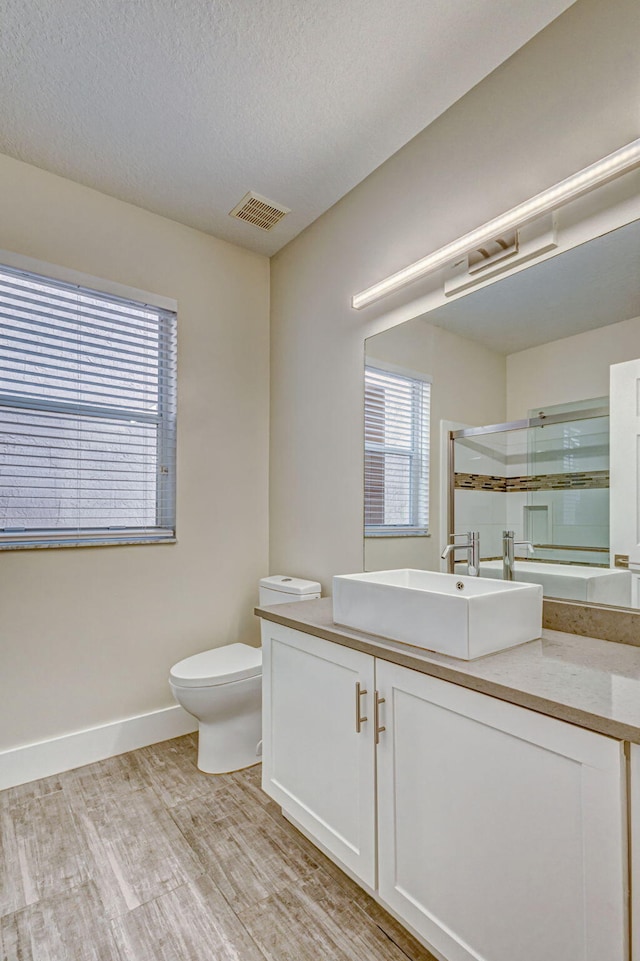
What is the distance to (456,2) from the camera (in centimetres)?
142

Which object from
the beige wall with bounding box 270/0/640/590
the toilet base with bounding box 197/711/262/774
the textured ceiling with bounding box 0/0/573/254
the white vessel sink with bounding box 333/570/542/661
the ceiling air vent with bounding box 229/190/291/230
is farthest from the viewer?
the ceiling air vent with bounding box 229/190/291/230

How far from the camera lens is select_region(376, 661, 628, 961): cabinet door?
2.76 feet

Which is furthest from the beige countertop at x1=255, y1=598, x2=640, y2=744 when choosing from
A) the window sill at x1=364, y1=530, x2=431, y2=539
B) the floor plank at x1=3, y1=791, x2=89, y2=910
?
the floor plank at x1=3, y1=791, x2=89, y2=910

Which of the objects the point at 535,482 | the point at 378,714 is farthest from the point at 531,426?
the point at 378,714

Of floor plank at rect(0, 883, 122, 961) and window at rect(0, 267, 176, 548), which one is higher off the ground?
window at rect(0, 267, 176, 548)

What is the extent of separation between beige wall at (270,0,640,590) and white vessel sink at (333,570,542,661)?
2.35 feet

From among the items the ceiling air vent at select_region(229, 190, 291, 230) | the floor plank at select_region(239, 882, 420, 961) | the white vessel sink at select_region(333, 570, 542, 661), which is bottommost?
the floor plank at select_region(239, 882, 420, 961)

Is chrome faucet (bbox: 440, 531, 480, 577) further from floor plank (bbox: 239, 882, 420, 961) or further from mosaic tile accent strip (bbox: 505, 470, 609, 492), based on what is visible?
floor plank (bbox: 239, 882, 420, 961)

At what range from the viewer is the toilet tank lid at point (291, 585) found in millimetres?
2322

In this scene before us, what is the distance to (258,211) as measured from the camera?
238 cm

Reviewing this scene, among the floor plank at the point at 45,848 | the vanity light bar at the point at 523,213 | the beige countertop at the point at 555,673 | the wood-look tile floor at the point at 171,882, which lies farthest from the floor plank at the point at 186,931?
the vanity light bar at the point at 523,213

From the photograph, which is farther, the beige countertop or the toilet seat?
the toilet seat

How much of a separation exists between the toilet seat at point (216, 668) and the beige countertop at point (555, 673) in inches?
28.0

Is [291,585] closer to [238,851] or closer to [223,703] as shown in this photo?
[223,703]
